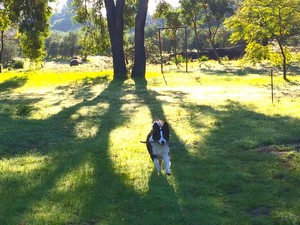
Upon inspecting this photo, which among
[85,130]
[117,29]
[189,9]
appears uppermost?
[189,9]

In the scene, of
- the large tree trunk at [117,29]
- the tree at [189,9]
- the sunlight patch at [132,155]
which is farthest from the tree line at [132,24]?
the sunlight patch at [132,155]

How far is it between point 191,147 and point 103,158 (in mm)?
2423

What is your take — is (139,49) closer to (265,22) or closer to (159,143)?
(265,22)

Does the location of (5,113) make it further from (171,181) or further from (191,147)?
(171,181)

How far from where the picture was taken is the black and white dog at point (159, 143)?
8.18m

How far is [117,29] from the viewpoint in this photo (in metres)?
27.5

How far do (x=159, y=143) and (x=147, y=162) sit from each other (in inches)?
50.8

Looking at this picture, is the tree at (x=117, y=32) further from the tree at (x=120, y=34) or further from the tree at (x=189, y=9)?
the tree at (x=189, y=9)

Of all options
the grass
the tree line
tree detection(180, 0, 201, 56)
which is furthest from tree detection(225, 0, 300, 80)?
tree detection(180, 0, 201, 56)

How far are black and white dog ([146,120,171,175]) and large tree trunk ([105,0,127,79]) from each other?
19.4 m

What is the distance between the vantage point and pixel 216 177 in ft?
27.4

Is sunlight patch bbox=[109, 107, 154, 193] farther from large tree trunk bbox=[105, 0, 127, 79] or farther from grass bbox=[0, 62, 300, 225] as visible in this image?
large tree trunk bbox=[105, 0, 127, 79]

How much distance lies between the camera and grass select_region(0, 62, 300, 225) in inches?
270

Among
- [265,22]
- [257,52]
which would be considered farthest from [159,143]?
[265,22]
